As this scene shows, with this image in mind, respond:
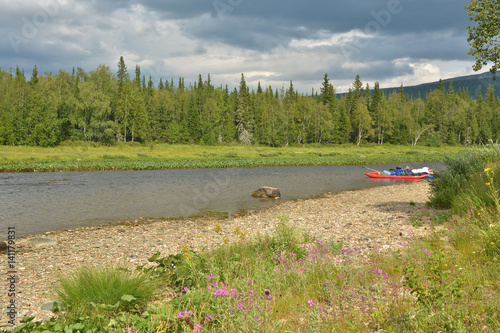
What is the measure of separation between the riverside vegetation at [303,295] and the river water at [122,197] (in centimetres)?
1170

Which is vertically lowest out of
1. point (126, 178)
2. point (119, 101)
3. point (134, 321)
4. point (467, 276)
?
point (126, 178)

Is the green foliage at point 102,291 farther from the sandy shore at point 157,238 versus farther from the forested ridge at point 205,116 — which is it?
the forested ridge at point 205,116

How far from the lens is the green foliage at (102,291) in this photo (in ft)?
18.4

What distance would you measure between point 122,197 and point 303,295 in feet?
73.3

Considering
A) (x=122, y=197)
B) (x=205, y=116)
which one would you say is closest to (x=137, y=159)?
(x=122, y=197)

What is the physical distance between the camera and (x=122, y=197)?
25.3 metres

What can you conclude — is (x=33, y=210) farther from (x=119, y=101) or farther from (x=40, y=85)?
(x=40, y=85)

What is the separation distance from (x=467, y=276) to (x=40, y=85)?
96262 mm

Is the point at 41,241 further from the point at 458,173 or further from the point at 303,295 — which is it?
the point at 458,173

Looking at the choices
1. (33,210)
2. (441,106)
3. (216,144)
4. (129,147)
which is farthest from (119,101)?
(441,106)

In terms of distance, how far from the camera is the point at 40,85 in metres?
82.1

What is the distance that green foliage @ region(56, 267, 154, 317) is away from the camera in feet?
18.4

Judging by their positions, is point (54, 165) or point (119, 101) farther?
point (119, 101)

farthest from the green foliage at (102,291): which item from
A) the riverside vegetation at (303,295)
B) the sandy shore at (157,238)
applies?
the sandy shore at (157,238)
